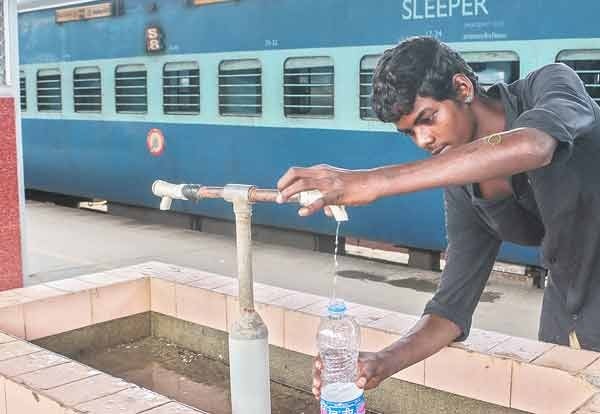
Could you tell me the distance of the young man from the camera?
1.63 meters

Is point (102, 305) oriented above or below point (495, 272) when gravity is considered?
above

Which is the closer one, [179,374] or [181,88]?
[179,374]

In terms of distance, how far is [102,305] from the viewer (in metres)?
3.87

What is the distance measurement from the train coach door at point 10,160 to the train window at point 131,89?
3555 millimetres

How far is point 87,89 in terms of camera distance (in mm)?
10828

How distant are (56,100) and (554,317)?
1005 cm

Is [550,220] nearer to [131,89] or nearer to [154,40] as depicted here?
[154,40]

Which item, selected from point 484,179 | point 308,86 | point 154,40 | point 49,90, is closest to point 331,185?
point 484,179

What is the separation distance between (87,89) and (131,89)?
3.63 feet

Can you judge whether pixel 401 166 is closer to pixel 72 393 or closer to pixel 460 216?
pixel 460 216

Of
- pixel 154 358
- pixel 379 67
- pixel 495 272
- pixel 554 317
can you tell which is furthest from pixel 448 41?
pixel 379 67

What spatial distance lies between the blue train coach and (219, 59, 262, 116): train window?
0.01m

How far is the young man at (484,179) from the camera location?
1.63 m

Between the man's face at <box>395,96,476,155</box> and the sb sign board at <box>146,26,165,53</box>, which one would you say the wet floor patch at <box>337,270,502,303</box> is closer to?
the sb sign board at <box>146,26,165,53</box>
